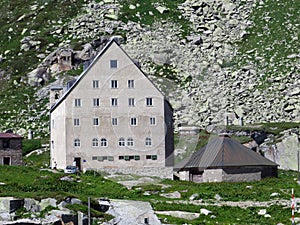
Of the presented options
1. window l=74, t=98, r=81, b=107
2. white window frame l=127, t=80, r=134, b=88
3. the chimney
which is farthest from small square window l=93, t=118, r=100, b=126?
the chimney

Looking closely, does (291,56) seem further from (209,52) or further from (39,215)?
(39,215)

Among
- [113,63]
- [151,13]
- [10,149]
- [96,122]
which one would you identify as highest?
[151,13]

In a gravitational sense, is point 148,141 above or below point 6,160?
above

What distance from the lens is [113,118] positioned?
81.6 m

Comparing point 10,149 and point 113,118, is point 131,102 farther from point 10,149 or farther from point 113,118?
point 10,149

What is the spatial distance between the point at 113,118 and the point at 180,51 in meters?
61.0

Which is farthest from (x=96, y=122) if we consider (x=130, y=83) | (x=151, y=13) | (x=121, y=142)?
(x=151, y=13)

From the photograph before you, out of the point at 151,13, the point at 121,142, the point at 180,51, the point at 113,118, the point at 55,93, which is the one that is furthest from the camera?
the point at 151,13

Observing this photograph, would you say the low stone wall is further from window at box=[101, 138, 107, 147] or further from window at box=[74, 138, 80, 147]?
window at box=[74, 138, 80, 147]

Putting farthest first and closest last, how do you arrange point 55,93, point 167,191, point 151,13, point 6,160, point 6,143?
point 151,13, point 55,93, point 6,160, point 6,143, point 167,191

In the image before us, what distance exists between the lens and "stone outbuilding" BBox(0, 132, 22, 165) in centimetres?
7425

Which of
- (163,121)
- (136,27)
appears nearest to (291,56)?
(136,27)

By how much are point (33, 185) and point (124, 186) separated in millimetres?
8098

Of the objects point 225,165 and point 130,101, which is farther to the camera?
point 130,101
